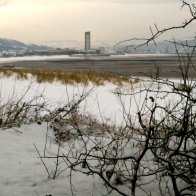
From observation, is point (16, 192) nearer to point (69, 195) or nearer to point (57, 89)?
point (69, 195)

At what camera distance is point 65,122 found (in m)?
7.62

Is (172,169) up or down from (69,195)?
up

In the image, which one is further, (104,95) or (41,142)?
(104,95)

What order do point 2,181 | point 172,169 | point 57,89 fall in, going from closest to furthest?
point 172,169 → point 2,181 → point 57,89

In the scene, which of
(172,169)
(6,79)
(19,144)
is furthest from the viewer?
(6,79)

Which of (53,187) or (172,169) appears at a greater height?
(172,169)

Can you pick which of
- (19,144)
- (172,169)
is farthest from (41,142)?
(172,169)

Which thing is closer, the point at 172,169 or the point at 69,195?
the point at 172,169

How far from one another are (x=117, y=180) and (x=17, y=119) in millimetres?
3952

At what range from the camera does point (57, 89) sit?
19266 millimetres

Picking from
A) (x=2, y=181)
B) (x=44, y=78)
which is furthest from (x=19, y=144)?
(x=44, y=78)

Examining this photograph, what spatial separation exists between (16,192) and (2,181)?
1.14 ft

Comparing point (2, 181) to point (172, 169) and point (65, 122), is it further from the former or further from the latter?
point (65, 122)

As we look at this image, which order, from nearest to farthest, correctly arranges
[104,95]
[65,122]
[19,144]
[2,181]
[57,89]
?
[2,181] < [19,144] < [65,122] < [104,95] < [57,89]
